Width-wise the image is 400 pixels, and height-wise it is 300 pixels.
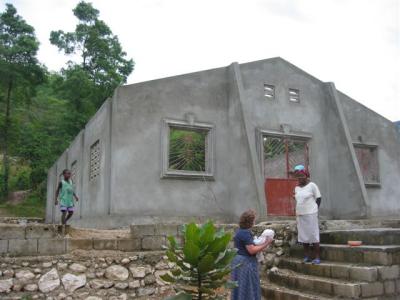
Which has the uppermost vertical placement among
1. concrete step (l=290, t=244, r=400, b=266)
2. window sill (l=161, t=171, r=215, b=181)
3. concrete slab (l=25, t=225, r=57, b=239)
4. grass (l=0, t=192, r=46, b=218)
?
window sill (l=161, t=171, r=215, b=181)

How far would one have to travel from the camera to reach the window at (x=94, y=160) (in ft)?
36.8

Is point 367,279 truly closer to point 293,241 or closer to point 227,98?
point 293,241

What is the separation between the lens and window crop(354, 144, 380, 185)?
43.7 feet

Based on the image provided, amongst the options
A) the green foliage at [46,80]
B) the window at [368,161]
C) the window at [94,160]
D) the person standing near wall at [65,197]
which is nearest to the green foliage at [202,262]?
the person standing near wall at [65,197]

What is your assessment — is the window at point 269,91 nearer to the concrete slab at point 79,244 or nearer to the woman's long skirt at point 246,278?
the concrete slab at point 79,244

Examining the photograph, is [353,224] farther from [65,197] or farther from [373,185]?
[65,197]

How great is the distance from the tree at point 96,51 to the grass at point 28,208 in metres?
6.89

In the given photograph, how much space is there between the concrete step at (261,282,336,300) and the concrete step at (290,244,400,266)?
879 mm

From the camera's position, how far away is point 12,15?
26.4 m

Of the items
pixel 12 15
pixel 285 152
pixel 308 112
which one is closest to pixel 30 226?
pixel 285 152

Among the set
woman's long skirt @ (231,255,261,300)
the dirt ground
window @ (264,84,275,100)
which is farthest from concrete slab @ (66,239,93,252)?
window @ (264,84,275,100)

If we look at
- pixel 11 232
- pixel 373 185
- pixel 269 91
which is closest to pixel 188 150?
pixel 269 91

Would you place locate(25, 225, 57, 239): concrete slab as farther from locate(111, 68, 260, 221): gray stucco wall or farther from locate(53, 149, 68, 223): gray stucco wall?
locate(53, 149, 68, 223): gray stucco wall

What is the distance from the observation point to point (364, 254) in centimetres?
619
